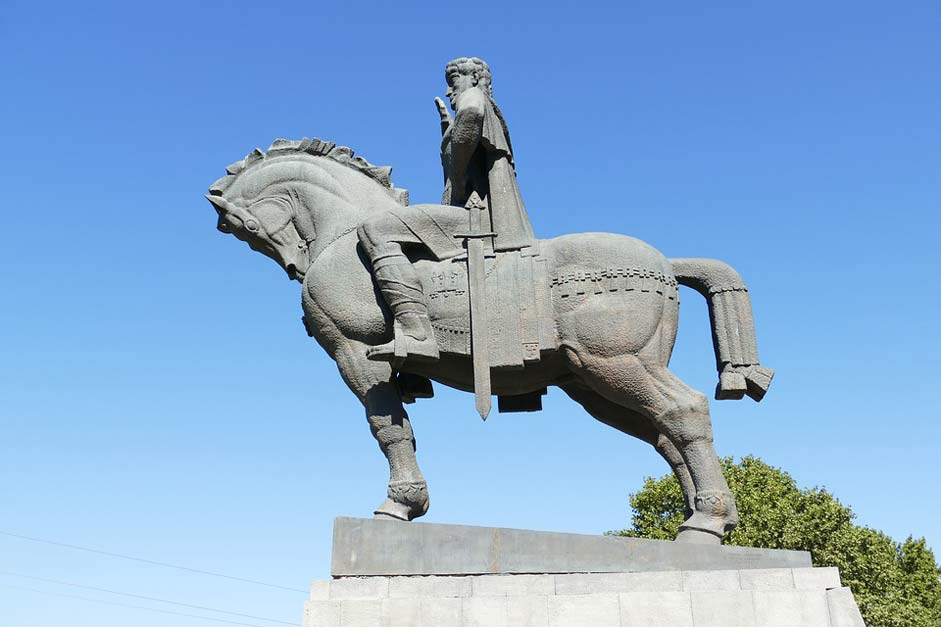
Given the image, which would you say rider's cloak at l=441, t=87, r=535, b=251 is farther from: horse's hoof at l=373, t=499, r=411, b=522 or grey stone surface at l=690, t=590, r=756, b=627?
grey stone surface at l=690, t=590, r=756, b=627

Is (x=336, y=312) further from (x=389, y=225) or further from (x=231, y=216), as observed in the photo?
(x=231, y=216)

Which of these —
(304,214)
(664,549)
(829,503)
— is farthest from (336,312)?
(829,503)

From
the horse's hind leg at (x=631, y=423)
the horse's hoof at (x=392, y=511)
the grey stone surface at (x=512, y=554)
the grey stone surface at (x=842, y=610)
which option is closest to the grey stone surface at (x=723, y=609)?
the grey stone surface at (x=512, y=554)

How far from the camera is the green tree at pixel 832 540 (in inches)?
906

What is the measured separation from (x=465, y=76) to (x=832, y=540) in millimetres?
18882

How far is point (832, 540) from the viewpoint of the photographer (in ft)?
77.5

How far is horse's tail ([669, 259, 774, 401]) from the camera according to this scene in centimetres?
818

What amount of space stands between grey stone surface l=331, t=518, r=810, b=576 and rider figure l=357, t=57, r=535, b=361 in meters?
1.45

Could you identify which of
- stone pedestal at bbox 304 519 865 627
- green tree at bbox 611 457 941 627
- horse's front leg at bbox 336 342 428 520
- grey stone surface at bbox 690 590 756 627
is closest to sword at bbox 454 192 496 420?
horse's front leg at bbox 336 342 428 520

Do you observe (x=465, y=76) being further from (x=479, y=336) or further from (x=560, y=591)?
(x=560, y=591)

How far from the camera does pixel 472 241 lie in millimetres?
8297

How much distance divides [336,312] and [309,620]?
2.58m

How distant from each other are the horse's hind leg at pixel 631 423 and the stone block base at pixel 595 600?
1087mm

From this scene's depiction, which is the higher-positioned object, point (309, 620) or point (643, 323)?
point (643, 323)
